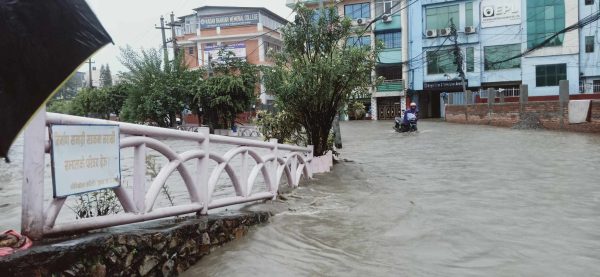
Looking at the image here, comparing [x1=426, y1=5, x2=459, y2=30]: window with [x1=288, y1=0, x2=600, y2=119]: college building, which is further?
[x1=426, y1=5, x2=459, y2=30]: window

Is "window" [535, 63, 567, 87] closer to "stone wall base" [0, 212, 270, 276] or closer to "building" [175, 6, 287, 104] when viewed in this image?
"building" [175, 6, 287, 104]

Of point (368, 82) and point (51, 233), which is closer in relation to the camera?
point (51, 233)

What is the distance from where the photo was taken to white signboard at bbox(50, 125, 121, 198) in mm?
2984

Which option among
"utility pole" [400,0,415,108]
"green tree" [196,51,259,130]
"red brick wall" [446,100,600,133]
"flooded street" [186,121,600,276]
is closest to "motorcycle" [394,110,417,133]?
"red brick wall" [446,100,600,133]

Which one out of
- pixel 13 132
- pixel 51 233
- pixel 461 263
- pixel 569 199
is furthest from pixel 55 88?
pixel 569 199

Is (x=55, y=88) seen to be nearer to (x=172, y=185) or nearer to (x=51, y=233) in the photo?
(x=51, y=233)

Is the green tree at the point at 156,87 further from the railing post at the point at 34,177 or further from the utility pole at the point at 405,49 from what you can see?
the railing post at the point at 34,177

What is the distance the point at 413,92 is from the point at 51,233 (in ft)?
129

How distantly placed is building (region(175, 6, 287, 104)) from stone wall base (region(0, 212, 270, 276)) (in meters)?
39.7

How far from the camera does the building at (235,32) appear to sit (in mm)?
44875

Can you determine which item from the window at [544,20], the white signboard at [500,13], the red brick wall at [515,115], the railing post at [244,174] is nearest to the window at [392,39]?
the white signboard at [500,13]

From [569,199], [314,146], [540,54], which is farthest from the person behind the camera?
[540,54]

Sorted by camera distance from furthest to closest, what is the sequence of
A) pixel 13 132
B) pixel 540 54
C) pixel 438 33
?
pixel 438 33 → pixel 540 54 → pixel 13 132

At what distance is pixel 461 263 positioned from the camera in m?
4.77
